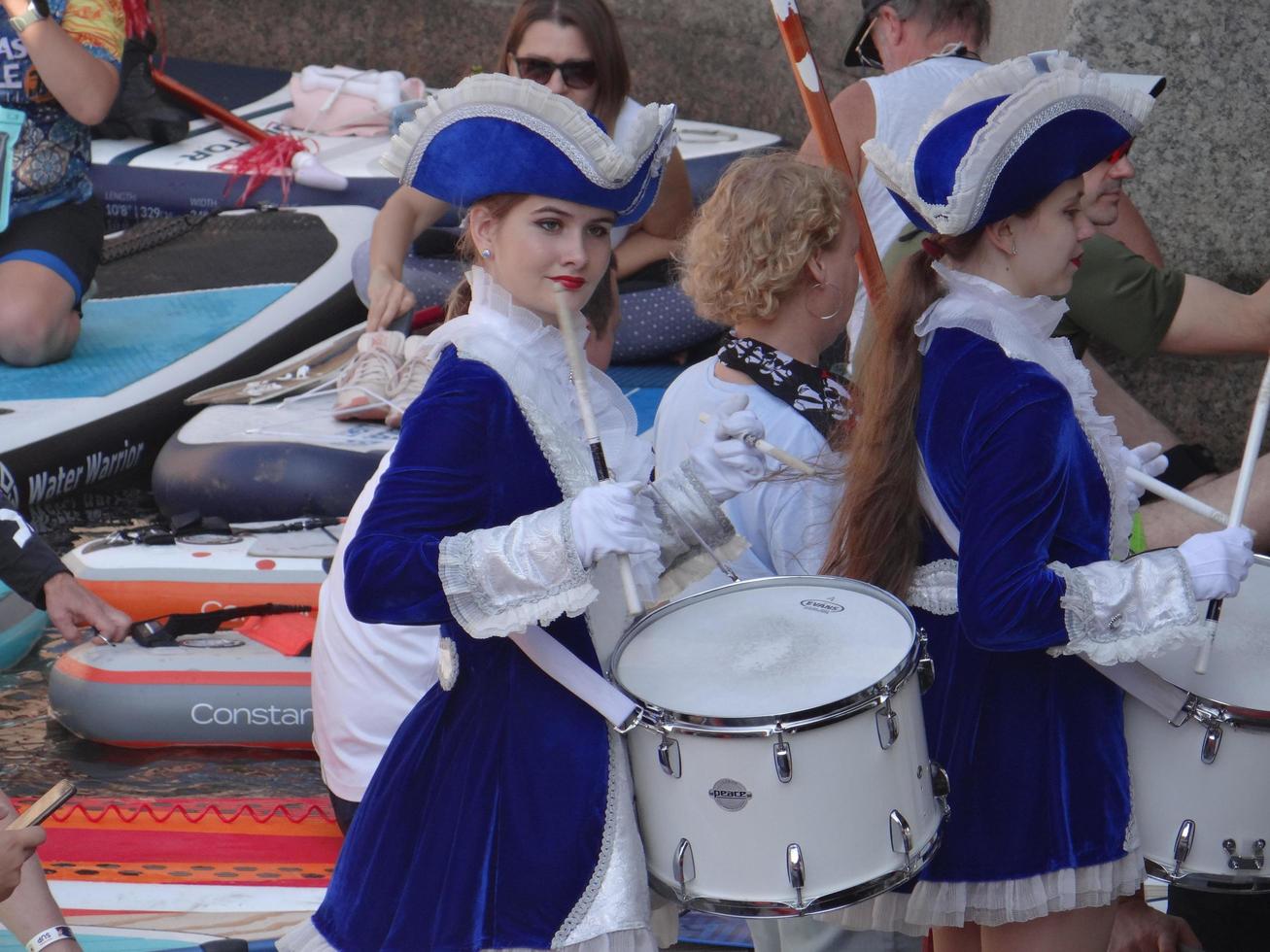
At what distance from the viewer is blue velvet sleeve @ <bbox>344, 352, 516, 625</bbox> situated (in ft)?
5.82

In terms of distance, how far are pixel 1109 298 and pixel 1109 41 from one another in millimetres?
744

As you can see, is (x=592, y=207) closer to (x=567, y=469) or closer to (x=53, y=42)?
(x=567, y=469)

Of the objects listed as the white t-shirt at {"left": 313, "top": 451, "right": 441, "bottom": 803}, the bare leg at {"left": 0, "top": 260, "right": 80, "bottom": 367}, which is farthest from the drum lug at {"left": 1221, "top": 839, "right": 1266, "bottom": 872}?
the bare leg at {"left": 0, "top": 260, "right": 80, "bottom": 367}

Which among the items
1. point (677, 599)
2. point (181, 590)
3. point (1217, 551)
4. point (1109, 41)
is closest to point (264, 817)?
point (181, 590)

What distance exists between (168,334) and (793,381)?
3.50 meters

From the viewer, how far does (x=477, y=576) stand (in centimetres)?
175

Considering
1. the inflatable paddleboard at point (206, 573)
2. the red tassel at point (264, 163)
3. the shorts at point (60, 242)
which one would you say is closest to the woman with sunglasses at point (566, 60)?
the inflatable paddleboard at point (206, 573)

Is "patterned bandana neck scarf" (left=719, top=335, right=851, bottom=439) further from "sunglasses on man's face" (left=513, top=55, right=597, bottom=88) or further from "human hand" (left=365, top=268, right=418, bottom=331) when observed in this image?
"human hand" (left=365, top=268, right=418, bottom=331)

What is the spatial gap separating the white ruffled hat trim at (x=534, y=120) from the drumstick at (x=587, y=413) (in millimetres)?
153

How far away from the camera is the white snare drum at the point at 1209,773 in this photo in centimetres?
191

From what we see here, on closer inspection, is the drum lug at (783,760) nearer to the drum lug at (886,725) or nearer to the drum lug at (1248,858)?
the drum lug at (886,725)

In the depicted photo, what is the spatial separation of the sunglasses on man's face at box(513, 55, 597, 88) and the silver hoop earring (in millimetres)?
1391

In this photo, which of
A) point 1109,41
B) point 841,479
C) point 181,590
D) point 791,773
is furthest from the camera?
point 181,590

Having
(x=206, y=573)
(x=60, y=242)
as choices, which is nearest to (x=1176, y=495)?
(x=206, y=573)
